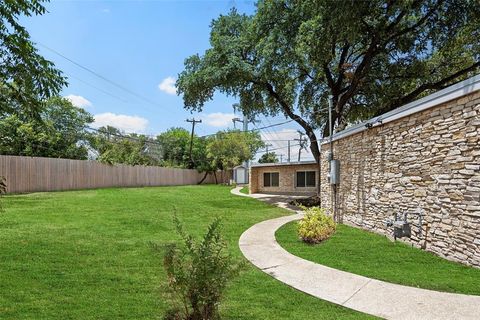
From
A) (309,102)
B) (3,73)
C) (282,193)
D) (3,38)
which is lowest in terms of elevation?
(282,193)

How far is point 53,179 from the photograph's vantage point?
21484 millimetres

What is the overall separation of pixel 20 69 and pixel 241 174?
3945cm

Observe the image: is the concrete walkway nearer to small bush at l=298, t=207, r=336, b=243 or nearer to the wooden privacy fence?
small bush at l=298, t=207, r=336, b=243

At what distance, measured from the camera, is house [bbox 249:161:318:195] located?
86.3 ft

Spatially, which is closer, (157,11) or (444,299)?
(444,299)

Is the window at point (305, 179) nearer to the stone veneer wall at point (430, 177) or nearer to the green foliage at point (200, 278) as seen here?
the stone veneer wall at point (430, 177)

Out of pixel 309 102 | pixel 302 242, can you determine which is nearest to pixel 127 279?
pixel 302 242

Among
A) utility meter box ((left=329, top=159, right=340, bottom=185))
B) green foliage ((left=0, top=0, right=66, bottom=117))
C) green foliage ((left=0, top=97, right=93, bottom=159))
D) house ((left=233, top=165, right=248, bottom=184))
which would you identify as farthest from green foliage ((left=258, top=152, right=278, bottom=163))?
green foliage ((left=0, top=0, right=66, bottom=117))

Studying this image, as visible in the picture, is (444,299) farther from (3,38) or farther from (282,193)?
(282,193)

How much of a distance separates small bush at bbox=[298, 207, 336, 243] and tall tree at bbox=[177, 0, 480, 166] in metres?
6.30

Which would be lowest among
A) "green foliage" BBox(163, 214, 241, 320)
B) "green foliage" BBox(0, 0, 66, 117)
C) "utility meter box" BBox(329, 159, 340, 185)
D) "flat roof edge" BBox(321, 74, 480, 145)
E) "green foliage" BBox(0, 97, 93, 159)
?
"green foliage" BBox(163, 214, 241, 320)

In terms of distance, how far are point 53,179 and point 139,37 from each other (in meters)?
12.1

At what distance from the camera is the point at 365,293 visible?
5.12 metres

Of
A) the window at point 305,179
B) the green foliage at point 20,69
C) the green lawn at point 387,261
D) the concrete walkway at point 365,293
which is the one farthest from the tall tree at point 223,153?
the green foliage at point 20,69
